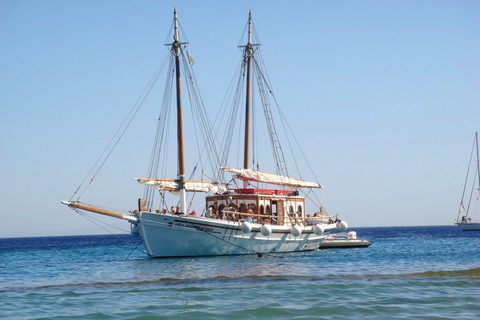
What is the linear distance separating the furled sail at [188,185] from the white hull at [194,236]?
9.91ft

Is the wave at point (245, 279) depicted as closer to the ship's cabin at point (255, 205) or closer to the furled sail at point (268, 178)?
the ship's cabin at point (255, 205)

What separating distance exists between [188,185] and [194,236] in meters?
4.72

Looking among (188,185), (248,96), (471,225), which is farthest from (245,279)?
(471,225)

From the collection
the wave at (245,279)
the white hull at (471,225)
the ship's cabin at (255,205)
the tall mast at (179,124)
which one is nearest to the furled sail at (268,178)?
the ship's cabin at (255,205)

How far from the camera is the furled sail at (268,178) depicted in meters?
44.1

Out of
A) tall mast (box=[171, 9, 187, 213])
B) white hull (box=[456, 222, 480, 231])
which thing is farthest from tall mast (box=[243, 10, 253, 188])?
white hull (box=[456, 222, 480, 231])

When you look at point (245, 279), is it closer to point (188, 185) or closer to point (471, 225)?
point (188, 185)

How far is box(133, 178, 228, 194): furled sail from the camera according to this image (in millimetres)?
38312

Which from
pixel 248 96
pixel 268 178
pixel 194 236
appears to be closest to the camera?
pixel 194 236

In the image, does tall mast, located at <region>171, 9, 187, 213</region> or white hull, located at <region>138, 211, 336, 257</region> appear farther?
tall mast, located at <region>171, 9, 187, 213</region>

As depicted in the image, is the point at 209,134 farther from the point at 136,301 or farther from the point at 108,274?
the point at 136,301

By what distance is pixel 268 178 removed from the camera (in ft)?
148

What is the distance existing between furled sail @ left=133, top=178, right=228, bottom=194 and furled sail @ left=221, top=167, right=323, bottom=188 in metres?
2.00

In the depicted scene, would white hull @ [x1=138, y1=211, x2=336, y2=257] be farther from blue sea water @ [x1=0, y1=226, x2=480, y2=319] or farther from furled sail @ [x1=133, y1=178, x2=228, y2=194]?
blue sea water @ [x1=0, y1=226, x2=480, y2=319]
